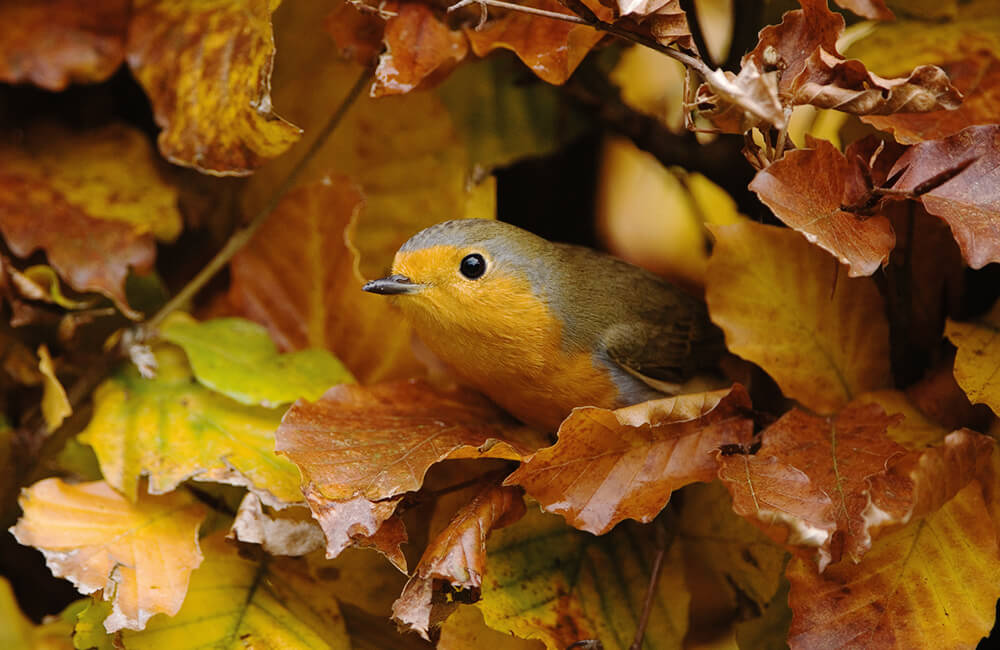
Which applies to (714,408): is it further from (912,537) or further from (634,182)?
(634,182)

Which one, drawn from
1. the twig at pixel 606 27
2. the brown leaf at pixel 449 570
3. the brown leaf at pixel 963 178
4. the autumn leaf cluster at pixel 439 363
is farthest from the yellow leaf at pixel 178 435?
the brown leaf at pixel 963 178

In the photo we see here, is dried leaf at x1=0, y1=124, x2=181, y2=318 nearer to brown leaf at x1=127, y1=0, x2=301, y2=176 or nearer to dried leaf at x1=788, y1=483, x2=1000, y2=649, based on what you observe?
brown leaf at x1=127, y1=0, x2=301, y2=176

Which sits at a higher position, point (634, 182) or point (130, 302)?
point (130, 302)

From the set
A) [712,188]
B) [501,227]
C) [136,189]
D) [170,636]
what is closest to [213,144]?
[136,189]

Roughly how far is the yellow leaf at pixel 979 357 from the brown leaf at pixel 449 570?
343mm

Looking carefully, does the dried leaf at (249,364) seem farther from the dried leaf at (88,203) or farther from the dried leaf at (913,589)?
the dried leaf at (913,589)

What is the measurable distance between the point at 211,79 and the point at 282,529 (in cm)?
Result: 40

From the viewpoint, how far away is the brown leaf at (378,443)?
66cm

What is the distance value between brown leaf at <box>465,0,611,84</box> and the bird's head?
5.4 inches

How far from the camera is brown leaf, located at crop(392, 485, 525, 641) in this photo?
2.13ft

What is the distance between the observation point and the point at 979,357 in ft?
2.38

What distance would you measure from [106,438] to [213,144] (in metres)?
0.27

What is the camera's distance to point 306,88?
99 cm

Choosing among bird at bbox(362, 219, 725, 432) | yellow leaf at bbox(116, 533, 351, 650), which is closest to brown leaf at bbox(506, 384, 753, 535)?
bird at bbox(362, 219, 725, 432)
